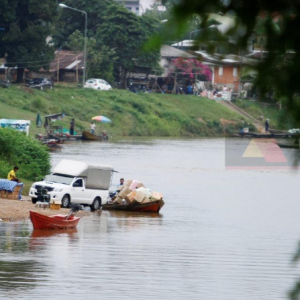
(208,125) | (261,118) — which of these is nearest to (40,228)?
(208,125)

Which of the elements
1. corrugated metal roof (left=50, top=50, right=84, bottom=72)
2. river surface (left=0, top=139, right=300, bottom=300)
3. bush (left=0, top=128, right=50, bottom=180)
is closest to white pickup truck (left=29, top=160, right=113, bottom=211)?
river surface (left=0, top=139, right=300, bottom=300)

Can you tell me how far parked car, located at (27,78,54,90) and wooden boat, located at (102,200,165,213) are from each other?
4977cm

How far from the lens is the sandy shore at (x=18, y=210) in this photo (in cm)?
2598

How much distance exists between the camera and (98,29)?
3541 inches

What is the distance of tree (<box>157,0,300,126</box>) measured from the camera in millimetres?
4543

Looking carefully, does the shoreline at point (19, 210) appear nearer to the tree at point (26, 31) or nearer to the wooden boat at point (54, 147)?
the wooden boat at point (54, 147)

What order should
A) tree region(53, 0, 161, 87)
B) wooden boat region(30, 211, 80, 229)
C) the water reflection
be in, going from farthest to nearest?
1. tree region(53, 0, 161, 87)
2. wooden boat region(30, 211, 80, 229)
3. the water reflection

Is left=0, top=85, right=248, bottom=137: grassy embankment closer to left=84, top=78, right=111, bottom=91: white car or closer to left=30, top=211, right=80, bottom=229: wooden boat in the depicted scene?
left=84, top=78, right=111, bottom=91: white car

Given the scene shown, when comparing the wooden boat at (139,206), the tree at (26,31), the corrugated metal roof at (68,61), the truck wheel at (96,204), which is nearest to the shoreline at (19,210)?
the truck wheel at (96,204)

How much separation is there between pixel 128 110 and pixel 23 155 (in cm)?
4785

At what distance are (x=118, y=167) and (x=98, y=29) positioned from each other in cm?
4409

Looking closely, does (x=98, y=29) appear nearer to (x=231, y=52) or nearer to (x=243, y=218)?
(x=243, y=218)

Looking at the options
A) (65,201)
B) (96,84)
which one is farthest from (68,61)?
(65,201)

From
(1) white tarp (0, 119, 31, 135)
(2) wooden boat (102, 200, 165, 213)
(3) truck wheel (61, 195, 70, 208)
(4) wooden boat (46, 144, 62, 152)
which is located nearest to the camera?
(3) truck wheel (61, 195, 70, 208)
